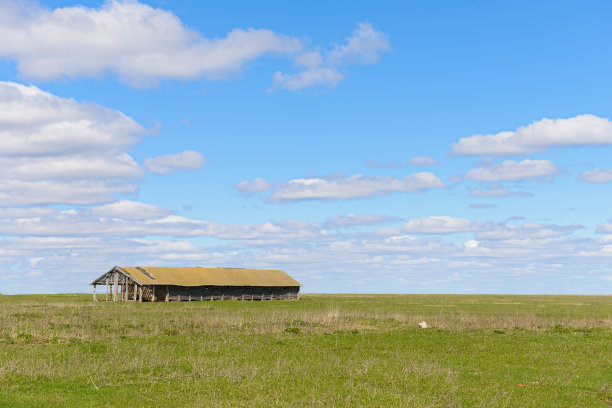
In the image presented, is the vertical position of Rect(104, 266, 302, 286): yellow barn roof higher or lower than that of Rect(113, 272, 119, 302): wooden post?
higher

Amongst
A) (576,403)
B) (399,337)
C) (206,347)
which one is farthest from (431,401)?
(399,337)

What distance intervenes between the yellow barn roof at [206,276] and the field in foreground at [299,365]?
1613 inches

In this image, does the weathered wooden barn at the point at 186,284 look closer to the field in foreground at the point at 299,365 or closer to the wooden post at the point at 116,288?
the wooden post at the point at 116,288

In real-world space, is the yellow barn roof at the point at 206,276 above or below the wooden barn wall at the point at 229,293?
above

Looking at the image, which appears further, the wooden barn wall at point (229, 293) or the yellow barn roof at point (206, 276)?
the wooden barn wall at point (229, 293)

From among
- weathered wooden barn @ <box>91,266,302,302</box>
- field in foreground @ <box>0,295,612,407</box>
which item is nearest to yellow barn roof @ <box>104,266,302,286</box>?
weathered wooden barn @ <box>91,266,302,302</box>

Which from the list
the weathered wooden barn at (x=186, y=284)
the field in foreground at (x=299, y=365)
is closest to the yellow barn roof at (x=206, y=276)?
the weathered wooden barn at (x=186, y=284)

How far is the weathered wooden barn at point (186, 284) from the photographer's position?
A: 8156 cm

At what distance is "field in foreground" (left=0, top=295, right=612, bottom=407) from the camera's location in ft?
60.7

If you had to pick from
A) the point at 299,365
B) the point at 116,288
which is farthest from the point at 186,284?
the point at 299,365

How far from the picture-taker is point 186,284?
82.1m

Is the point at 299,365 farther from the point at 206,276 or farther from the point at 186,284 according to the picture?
the point at 206,276

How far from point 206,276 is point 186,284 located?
6.55 metres

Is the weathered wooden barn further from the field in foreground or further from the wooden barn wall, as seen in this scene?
the field in foreground
